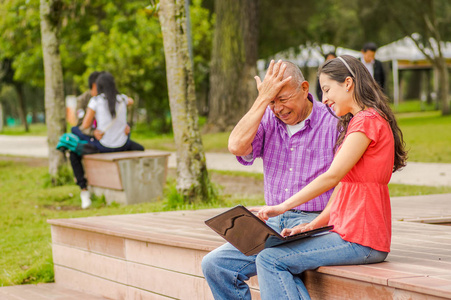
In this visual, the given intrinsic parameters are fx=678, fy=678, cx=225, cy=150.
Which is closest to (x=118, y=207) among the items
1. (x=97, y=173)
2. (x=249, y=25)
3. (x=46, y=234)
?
(x=97, y=173)

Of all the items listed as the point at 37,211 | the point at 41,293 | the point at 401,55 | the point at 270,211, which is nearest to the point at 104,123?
the point at 37,211

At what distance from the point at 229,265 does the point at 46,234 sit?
162 inches

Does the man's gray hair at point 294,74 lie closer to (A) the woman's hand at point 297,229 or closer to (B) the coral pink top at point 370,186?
(B) the coral pink top at point 370,186

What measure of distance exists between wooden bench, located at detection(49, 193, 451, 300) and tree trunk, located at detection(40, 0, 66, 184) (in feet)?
17.6

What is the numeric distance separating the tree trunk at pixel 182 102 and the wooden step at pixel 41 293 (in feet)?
7.11

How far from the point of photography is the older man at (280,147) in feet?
11.1

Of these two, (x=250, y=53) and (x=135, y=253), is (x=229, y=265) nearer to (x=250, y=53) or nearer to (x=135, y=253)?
(x=135, y=253)

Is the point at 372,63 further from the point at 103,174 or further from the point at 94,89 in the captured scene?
the point at 103,174

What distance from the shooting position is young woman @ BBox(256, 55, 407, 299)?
3.02 meters

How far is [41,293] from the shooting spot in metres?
5.13

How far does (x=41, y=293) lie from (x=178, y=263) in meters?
1.51

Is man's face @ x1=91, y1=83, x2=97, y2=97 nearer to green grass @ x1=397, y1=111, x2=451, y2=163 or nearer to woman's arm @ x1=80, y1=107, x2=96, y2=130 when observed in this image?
woman's arm @ x1=80, y1=107, x2=96, y2=130

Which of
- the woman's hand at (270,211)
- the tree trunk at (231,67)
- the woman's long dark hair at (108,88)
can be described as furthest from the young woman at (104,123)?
the tree trunk at (231,67)

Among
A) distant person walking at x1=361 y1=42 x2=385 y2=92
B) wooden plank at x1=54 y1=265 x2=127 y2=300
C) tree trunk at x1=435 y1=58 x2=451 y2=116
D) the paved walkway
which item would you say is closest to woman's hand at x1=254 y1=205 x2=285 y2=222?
wooden plank at x1=54 y1=265 x2=127 y2=300
